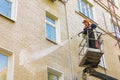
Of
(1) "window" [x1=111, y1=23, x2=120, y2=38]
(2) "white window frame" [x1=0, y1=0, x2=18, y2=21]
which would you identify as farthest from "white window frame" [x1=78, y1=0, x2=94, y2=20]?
(2) "white window frame" [x1=0, y1=0, x2=18, y2=21]

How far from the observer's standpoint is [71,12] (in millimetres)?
15406

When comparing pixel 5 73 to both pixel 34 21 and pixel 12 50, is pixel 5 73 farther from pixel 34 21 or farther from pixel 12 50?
pixel 34 21

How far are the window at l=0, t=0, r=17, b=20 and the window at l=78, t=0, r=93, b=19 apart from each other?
6.22 m

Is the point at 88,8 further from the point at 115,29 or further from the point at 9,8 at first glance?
the point at 9,8

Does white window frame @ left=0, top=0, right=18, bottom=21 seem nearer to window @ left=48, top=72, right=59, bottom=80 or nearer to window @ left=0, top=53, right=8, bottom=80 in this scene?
window @ left=0, top=53, right=8, bottom=80

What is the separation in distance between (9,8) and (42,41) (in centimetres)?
204

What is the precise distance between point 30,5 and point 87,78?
4.55 meters

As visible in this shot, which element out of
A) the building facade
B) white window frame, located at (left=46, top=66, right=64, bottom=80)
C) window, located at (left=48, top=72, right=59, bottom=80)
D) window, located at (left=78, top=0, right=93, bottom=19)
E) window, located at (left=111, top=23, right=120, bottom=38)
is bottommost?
window, located at (left=48, top=72, right=59, bottom=80)

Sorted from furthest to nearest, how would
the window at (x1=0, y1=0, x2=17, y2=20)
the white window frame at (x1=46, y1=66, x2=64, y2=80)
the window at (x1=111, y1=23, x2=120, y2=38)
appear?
the window at (x1=111, y1=23, x2=120, y2=38) → the white window frame at (x1=46, y1=66, x2=64, y2=80) → the window at (x1=0, y1=0, x2=17, y2=20)

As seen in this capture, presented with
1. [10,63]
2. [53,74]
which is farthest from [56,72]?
[10,63]

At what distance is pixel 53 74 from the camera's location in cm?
1167

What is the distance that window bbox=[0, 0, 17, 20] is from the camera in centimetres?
1107

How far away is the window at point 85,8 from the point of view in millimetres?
17172

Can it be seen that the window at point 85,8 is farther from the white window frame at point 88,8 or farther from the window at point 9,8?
the window at point 9,8
